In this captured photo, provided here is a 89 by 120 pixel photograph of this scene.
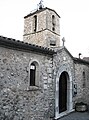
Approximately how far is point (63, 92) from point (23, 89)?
3.80 meters

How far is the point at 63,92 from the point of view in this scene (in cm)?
1010

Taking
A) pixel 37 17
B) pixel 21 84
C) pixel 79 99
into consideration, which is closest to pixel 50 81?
pixel 21 84

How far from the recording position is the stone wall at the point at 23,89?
640cm

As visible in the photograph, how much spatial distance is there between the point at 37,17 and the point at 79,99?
328 inches

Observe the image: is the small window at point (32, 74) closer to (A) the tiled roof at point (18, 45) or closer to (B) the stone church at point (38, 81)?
(B) the stone church at point (38, 81)

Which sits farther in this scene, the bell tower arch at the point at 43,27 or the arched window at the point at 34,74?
the bell tower arch at the point at 43,27

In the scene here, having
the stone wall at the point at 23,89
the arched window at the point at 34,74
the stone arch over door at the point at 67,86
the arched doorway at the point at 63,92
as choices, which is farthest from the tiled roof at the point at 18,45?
the arched doorway at the point at 63,92

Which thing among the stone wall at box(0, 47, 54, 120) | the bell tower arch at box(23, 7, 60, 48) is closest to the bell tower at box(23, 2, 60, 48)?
the bell tower arch at box(23, 7, 60, 48)

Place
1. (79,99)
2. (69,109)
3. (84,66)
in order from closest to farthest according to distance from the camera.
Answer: (69,109) < (79,99) < (84,66)

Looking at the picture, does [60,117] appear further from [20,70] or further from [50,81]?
[20,70]

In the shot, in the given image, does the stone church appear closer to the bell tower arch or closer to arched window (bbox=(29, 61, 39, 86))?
arched window (bbox=(29, 61, 39, 86))

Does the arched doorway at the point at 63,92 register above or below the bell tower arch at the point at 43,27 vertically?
below

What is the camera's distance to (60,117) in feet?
29.6

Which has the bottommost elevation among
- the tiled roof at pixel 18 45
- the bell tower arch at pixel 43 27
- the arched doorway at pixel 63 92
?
the arched doorway at pixel 63 92
